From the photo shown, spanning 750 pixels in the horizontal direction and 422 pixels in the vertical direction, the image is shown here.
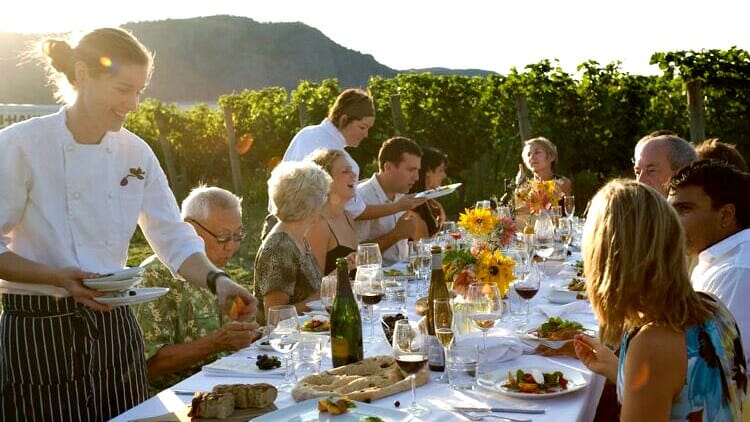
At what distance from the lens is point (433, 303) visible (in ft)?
9.59

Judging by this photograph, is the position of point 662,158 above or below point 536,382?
above

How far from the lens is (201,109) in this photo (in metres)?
17.2

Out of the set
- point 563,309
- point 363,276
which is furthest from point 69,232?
point 563,309

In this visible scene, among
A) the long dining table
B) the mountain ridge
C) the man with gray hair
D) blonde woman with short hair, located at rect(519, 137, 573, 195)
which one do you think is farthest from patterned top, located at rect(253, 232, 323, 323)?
the mountain ridge

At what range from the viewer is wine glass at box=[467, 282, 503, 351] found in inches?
108

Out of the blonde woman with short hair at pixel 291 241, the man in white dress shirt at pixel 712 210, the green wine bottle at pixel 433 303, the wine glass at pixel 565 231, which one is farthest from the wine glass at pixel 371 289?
the wine glass at pixel 565 231

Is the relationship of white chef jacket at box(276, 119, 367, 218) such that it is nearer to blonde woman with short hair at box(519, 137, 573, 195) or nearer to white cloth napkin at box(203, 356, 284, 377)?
blonde woman with short hair at box(519, 137, 573, 195)

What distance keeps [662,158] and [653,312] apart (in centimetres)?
274

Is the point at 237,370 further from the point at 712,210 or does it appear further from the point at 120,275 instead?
the point at 712,210

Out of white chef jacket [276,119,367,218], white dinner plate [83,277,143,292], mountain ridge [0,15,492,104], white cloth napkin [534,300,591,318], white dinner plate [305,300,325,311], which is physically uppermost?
mountain ridge [0,15,492,104]

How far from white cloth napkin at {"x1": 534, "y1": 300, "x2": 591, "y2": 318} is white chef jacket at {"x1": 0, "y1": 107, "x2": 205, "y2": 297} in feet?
5.66

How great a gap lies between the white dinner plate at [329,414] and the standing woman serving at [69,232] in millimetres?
633

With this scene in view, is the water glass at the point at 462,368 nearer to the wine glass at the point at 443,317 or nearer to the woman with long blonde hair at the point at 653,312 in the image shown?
the wine glass at the point at 443,317

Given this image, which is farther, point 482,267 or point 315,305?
point 315,305
